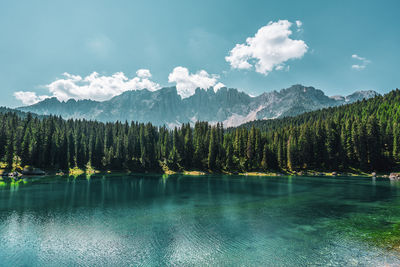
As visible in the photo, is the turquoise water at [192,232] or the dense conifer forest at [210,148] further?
the dense conifer forest at [210,148]

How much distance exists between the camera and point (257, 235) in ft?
100

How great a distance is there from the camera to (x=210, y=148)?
5625 inches

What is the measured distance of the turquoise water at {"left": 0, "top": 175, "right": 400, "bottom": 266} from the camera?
77.1ft

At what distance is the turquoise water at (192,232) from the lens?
23.5 metres

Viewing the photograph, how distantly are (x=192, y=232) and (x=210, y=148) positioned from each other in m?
111

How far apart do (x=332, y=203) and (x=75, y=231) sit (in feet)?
175

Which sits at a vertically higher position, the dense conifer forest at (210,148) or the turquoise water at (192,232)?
the dense conifer forest at (210,148)

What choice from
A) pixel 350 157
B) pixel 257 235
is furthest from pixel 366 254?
pixel 350 157

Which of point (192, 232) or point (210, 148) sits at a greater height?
point (210, 148)

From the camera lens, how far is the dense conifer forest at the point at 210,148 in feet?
408

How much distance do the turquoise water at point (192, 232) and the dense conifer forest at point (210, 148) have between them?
8416cm

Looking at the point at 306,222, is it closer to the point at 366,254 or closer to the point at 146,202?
the point at 366,254

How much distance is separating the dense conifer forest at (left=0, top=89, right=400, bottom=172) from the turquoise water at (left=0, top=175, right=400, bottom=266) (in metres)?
84.2

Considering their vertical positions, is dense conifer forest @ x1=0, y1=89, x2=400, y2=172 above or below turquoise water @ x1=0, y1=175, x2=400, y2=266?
above
